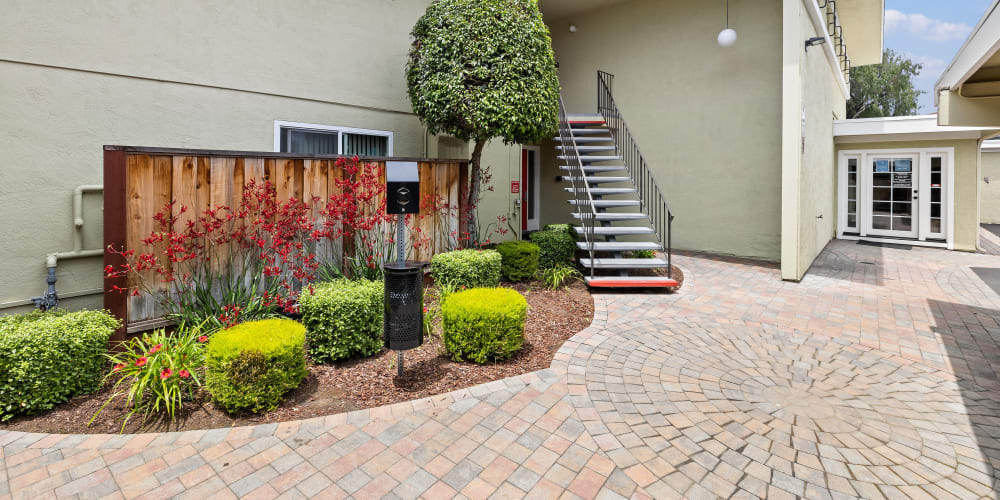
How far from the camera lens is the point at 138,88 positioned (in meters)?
4.93

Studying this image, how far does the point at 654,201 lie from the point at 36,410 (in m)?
9.47

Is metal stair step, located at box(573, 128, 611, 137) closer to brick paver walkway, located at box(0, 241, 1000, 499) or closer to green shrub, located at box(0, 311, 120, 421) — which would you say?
brick paver walkway, located at box(0, 241, 1000, 499)

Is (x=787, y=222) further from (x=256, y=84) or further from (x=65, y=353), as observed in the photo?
(x=65, y=353)

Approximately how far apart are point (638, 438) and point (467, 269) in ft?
10.2

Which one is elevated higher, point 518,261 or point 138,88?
point 138,88

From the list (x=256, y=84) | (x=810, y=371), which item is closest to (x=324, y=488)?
(x=810, y=371)

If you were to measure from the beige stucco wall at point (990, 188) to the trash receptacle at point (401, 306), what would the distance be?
21.0 metres

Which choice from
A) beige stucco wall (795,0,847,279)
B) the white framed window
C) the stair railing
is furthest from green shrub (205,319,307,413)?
beige stucco wall (795,0,847,279)

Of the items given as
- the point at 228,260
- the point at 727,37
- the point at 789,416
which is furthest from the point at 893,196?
the point at 228,260

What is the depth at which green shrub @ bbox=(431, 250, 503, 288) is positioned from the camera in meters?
5.67

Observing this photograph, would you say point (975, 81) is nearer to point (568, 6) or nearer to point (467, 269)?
point (467, 269)

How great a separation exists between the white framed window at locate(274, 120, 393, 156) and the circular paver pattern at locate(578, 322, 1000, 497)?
4495 millimetres

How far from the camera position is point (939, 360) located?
4.38 metres

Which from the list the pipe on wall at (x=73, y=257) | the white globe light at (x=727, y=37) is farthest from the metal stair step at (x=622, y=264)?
the pipe on wall at (x=73, y=257)
